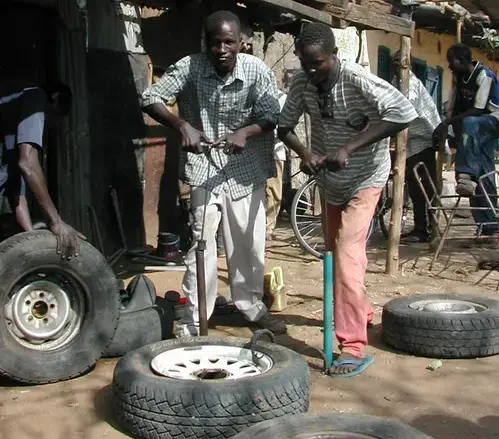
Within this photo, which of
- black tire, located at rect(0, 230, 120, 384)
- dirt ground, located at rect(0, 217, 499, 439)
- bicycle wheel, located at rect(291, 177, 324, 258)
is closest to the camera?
dirt ground, located at rect(0, 217, 499, 439)

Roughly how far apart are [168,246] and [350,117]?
3642 mm

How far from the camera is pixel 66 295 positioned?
4727 millimetres

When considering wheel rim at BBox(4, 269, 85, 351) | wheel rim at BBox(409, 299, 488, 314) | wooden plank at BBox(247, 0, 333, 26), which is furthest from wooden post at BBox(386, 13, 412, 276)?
wheel rim at BBox(4, 269, 85, 351)

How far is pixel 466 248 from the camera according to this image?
9219 mm

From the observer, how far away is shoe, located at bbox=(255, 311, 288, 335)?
18.6 ft

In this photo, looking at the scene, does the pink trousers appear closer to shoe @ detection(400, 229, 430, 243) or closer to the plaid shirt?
the plaid shirt

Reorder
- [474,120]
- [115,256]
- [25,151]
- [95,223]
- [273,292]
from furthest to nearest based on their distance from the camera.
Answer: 1. [474,120]
2. [115,256]
3. [95,223]
4. [273,292]
5. [25,151]

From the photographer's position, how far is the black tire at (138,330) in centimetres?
505

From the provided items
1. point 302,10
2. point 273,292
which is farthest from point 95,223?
point 302,10

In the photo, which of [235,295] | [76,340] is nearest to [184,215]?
[235,295]

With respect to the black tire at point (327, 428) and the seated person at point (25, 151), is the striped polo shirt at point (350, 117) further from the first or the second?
the black tire at point (327, 428)

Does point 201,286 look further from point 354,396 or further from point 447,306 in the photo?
point 447,306

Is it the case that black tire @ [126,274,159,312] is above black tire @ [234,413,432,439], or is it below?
above

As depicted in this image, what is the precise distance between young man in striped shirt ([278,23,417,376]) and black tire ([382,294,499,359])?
1.23 ft
